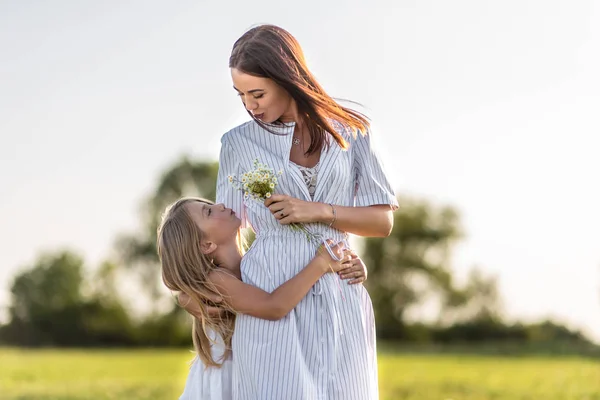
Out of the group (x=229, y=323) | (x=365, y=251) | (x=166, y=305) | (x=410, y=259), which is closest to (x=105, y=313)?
(x=166, y=305)

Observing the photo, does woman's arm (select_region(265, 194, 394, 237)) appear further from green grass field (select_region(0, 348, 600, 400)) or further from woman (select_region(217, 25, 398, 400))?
green grass field (select_region(0, 348, 600, 400))

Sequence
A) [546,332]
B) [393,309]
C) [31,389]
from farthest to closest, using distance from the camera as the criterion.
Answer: [393,309]
[546,332]
[31,389]

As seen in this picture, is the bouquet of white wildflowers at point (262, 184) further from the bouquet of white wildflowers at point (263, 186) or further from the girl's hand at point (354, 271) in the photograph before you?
the girl's hand at point (354, 271)

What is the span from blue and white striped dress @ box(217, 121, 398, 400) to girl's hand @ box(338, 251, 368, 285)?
36 mm

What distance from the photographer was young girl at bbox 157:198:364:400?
406cm

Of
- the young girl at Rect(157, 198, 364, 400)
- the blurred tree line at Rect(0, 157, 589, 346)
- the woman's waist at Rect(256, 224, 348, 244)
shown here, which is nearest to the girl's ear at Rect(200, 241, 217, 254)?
the young girl at Rect(157, 198, 364, 400)

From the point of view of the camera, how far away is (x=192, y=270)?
13.6 ft

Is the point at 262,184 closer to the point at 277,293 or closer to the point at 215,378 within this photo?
the point at 277,293

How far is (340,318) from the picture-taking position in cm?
408

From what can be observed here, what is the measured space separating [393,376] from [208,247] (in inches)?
582

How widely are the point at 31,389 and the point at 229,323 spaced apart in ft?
40.4

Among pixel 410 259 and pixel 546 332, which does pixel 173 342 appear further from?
pixel 546 332

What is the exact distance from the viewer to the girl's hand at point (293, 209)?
3.95 meters

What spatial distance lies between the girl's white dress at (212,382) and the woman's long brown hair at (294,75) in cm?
111
